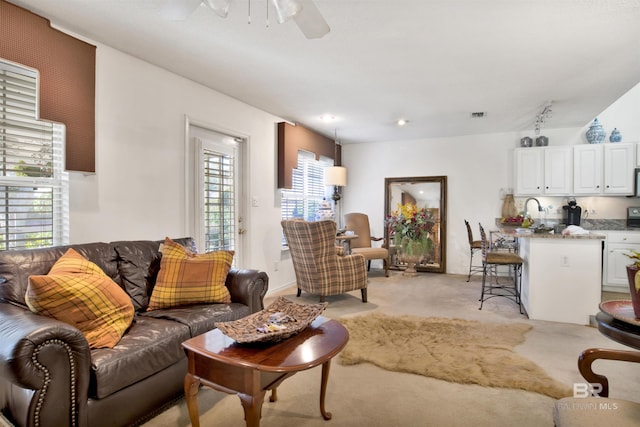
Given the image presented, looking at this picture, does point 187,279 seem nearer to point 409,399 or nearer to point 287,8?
point 409,399

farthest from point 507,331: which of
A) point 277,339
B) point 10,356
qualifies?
point 10,356

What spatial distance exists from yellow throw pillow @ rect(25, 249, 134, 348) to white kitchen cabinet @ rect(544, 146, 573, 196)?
570 cm

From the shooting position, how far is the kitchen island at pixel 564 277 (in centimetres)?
348

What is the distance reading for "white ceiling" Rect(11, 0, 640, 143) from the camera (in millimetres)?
2264

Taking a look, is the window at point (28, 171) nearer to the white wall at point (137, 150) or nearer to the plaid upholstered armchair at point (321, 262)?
the white wall at point (137, 150)

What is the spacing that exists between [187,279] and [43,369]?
41.7 inches

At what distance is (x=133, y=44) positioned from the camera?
8.91 feet

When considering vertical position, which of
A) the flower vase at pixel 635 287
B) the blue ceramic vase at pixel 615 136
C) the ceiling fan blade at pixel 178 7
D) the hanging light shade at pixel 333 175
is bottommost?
the flower vase at pixel 635 287

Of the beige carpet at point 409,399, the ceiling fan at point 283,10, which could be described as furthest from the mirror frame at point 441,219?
the ceiling fan at point 283,10

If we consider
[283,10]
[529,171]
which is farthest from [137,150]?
[529,171]

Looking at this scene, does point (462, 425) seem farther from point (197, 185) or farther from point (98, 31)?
point (98, 31)

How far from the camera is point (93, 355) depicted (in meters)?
1.66

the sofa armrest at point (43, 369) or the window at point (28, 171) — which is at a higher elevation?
the window at point (28, 171)

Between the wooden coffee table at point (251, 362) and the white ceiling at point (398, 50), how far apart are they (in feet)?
6.52
